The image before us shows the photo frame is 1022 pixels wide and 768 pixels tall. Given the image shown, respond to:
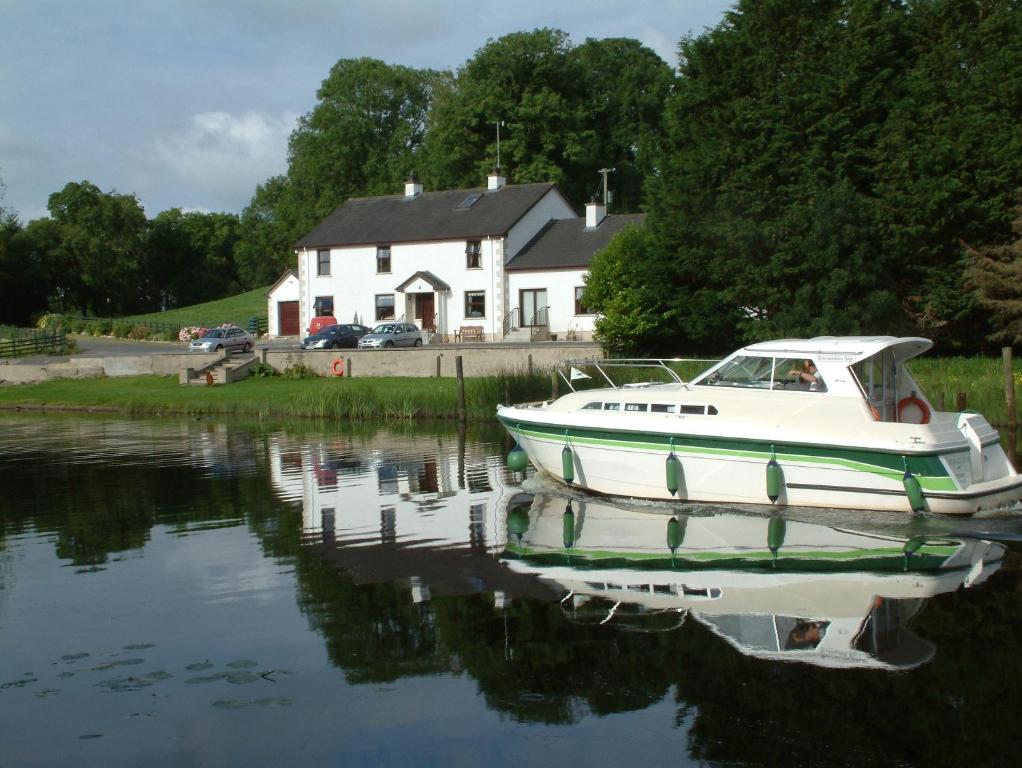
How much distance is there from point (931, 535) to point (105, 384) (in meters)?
38.7

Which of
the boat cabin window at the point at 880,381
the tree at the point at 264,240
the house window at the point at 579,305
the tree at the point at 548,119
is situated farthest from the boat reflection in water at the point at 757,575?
the tree at the point at 264,240

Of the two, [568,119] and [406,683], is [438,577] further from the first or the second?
[568,119]

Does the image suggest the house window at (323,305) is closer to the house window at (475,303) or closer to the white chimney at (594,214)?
the house window at (475,303)

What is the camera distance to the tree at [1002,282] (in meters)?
32.8

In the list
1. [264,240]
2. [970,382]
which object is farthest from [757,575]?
[264,240]

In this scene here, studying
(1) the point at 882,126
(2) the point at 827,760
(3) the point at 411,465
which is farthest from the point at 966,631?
(1) the point at 882,126

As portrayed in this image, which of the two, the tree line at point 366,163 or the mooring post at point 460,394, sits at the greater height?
the tree line at point 366,163

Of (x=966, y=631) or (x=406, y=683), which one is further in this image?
(x=966, y=631)

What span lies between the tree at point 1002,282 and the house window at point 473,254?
29386 mm

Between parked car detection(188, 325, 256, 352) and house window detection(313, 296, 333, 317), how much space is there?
800 centimetres

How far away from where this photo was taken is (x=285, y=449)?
2934 centimetres

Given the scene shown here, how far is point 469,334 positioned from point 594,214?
8.89 m

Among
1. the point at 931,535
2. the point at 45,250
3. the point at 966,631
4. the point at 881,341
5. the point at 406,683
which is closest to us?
the point at 406,683

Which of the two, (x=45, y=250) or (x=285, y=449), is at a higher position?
(x=45, y=250)
